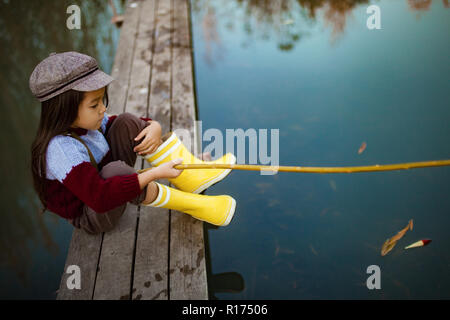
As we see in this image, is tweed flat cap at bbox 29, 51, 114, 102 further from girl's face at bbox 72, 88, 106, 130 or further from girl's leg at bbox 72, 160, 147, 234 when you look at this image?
girl's leg at bbox 72, 160, 147, 234

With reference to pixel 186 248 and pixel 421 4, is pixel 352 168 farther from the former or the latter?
pixel 421 4

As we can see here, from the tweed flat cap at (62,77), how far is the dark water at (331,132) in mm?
1067

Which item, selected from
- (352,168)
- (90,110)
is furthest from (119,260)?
(352,168)

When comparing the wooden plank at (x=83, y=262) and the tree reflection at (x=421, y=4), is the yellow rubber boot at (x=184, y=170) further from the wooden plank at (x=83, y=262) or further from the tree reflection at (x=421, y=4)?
the tree reflection at (x=421, y=4)

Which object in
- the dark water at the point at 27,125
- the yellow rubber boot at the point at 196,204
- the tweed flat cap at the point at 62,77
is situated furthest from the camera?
the dark water at the point at 27,125

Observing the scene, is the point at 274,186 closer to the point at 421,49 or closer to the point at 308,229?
the point at 308,229

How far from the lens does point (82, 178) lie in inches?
50.2

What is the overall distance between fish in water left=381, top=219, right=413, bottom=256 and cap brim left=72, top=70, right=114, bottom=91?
146 centimetres

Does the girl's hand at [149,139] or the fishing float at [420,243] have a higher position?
the girl's hand at [149,139]

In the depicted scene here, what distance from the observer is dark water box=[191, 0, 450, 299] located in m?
1.75

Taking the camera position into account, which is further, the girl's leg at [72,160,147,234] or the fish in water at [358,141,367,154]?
the fish in water at [358,141,367,154]

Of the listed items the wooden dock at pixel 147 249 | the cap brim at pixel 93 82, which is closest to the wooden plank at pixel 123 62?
the wooden dock at pixel 147 249

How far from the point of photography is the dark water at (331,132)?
5.75 feet

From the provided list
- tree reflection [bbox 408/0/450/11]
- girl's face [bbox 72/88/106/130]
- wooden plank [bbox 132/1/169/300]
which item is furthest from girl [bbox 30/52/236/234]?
tree reflection [bbox 408/0/450/11]
